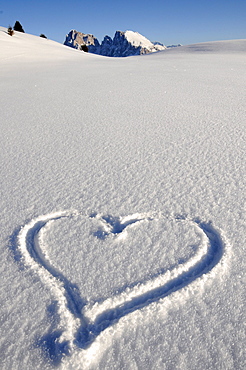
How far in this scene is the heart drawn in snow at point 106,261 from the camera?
84 cm

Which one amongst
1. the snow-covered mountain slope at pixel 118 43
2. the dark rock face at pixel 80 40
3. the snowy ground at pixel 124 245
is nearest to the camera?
the snowy ground at pixel 124 245

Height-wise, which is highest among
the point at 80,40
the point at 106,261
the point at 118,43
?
the point at 80,40

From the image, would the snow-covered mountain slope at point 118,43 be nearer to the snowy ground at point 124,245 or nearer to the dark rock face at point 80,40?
the dark rock face at point 80,40

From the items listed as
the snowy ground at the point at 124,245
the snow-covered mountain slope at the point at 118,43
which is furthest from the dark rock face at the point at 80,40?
the snowy ground at the point at 124,245

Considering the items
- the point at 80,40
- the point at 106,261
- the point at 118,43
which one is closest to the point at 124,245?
the point at 106,261

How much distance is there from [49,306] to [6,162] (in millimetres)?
1295

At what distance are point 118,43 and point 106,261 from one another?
620 ft

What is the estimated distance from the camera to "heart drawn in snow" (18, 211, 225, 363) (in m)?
0.84

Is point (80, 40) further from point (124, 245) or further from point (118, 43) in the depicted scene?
point (124, 245)

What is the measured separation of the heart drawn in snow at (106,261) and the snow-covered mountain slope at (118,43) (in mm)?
165758

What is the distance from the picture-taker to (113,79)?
468 cm

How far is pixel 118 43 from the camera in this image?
544 ft

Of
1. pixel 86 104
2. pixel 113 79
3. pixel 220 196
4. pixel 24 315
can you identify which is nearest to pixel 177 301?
pixel 24 315

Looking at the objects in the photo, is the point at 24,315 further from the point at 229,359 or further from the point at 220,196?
the point at 220,196
